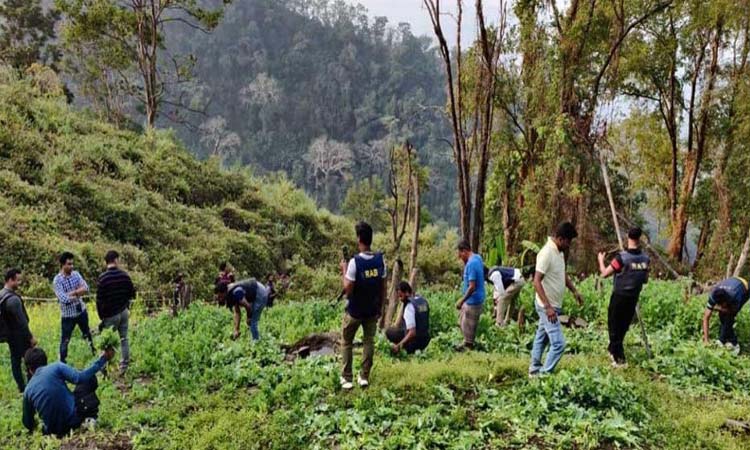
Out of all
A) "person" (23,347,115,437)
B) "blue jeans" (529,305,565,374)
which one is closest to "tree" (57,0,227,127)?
"person" (23,347,115,437)

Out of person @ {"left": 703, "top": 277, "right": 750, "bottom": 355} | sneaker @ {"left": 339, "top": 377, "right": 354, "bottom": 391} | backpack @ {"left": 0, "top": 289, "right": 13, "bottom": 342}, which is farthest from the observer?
person @ {"left": 703, "top": 277, "right": 750, "bottom": 355}

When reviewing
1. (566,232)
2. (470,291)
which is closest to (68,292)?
(470,291)

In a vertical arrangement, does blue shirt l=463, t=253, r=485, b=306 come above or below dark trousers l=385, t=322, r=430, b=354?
above

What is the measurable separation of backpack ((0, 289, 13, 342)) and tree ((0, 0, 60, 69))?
3148 centimetres

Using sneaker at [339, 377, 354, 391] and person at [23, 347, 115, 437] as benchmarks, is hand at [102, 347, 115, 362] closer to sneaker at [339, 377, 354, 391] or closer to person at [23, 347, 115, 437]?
person at [23, 347, 115, 437]

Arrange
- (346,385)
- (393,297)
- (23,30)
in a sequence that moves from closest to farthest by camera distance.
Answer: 1. (346,385)
2. (393,297)
3. (23,30)

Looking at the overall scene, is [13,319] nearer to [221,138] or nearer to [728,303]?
[728,303]

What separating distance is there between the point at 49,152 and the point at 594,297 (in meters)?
19.7

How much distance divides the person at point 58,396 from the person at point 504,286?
6047 mm

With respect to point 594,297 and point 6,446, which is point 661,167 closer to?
point 594,297

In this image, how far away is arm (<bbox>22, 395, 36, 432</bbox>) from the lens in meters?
5.91

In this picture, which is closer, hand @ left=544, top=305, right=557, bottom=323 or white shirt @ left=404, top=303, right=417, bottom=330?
hand @ left=544, top=305, right=557, bottom=323

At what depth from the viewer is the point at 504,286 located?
965cm

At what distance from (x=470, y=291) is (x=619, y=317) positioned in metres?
1.97
